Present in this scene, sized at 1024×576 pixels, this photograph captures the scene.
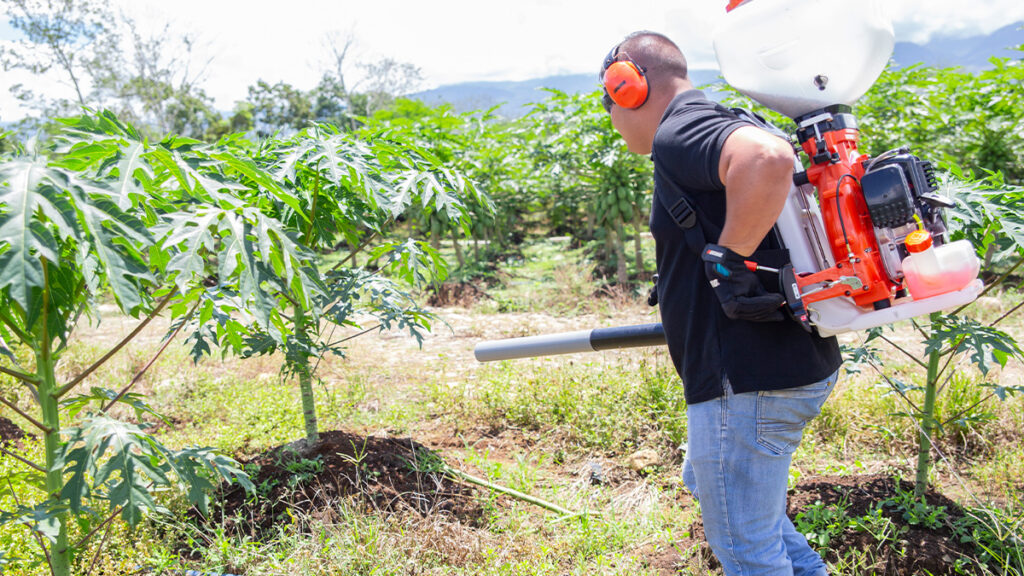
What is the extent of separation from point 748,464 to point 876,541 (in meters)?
1.23

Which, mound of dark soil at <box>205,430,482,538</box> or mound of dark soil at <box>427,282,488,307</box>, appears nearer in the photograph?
mound of dark soil at <box>205,430,482,538</box>

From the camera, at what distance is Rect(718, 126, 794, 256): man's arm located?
1.50 meters

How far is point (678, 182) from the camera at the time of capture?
174 centimetres

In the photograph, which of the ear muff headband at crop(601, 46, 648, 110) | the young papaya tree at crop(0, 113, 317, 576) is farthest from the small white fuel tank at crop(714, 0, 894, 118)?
the young papaya tree at crop(0, 113, 317, 576)

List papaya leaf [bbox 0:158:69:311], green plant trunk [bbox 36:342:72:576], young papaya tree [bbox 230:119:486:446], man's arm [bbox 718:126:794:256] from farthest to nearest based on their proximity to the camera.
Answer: young papaya tree [bbox 230:119:486:446] → green plant trunk [bbox 36:342:72:576] → man's arm [bbox 718:126:794:256] → papaya leaf [bbox 0:158:69:311]

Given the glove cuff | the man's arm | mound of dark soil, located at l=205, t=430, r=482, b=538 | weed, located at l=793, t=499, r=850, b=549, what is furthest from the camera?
mound of dark soil, located at l=205, t=430, r=482, b=538

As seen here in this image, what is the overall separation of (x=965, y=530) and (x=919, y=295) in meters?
1.51

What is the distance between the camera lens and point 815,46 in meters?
1.74

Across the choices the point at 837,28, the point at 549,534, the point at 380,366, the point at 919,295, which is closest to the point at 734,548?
the point at 919,295

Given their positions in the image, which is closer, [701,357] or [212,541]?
[701,357]

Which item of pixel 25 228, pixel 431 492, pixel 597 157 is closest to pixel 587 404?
pixel 431 492

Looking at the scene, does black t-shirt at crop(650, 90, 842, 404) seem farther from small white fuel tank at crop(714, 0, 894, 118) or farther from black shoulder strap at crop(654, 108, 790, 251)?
small white fuel tank at crop(714, 0, 894, 118)

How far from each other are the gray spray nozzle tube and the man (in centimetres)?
23

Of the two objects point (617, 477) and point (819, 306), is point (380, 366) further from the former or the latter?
point (819, 306)
